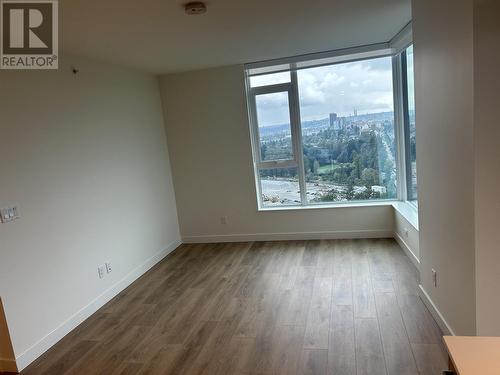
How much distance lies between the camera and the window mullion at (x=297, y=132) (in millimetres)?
4586

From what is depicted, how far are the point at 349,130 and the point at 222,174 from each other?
5.93 ft

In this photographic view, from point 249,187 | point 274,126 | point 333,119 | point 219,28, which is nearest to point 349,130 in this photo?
point 333,119

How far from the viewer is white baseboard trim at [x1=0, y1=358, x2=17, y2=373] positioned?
8.21 feet

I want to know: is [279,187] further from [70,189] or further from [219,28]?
[70,189]

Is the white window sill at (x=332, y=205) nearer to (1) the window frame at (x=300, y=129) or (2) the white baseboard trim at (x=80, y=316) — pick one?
(1) the window frame at (x=300, y=129)

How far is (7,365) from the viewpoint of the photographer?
2516 millimetres

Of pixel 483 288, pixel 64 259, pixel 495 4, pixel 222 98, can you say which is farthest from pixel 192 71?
pixel 483 288

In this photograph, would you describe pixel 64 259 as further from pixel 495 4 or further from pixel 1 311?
pixel 495 4

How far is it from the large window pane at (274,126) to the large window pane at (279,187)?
0.20 metres

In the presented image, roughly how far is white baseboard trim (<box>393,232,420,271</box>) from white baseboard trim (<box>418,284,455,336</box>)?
59cm

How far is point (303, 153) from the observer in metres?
4.74

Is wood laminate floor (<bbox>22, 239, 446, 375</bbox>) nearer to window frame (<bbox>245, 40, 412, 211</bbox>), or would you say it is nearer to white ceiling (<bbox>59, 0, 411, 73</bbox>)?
window frame (<bbox>245, 40, 412, 211</bbox>)

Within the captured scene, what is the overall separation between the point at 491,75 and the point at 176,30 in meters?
2.26

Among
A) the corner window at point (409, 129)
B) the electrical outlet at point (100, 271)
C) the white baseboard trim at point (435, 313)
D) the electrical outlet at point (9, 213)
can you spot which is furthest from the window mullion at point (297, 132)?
the electrical outlet at point (9, 213)
